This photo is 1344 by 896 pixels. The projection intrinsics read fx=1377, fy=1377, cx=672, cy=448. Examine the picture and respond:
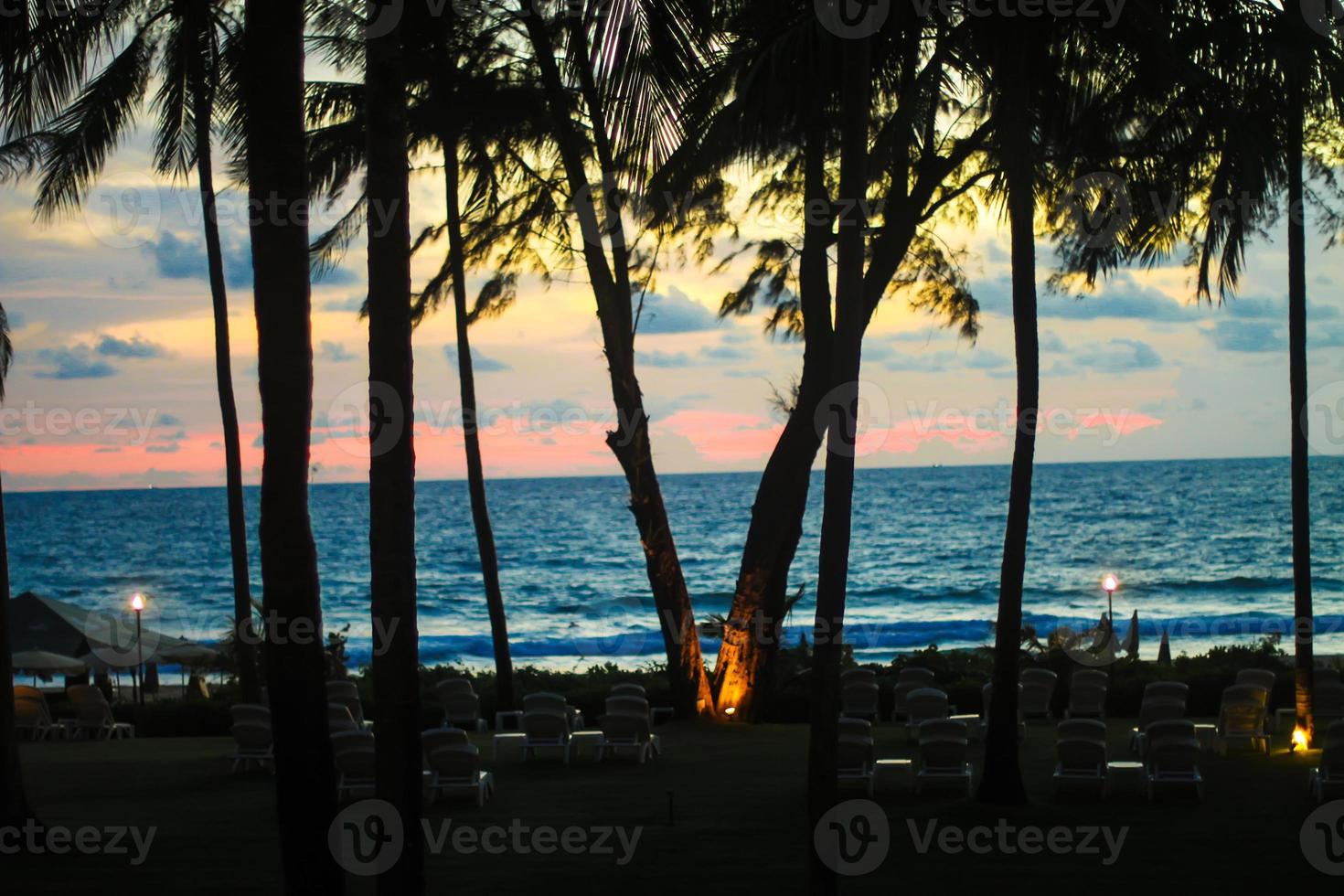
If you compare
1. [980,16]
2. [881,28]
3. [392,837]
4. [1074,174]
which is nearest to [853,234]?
[881,28]

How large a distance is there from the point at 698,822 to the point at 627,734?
3834mm

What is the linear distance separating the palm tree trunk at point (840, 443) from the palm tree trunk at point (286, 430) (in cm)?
319

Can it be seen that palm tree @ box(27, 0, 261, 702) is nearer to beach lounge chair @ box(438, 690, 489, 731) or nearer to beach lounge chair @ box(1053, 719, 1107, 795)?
beach lounge chair @ box(438, 690, 489, 731)

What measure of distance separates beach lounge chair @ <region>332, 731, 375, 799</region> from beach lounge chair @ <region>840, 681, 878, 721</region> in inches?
276

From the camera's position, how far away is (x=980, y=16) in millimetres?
11258

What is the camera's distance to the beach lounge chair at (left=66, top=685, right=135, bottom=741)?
19.0m

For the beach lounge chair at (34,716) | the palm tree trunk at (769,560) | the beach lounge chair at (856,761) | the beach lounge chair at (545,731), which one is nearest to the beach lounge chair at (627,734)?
the beach lounge chair at (545,731)

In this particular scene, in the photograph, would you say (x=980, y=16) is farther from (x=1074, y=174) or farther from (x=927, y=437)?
(x=927, y=437)

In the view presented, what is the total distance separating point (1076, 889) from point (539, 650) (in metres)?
44.6

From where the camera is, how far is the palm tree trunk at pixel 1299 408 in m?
14.4

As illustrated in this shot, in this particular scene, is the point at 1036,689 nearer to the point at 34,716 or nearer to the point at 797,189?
the point at 797,189

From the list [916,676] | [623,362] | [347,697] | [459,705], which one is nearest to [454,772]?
[347,697]

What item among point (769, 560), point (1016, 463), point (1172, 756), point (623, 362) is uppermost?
point (623, 362)

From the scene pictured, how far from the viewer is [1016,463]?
11.8 m
